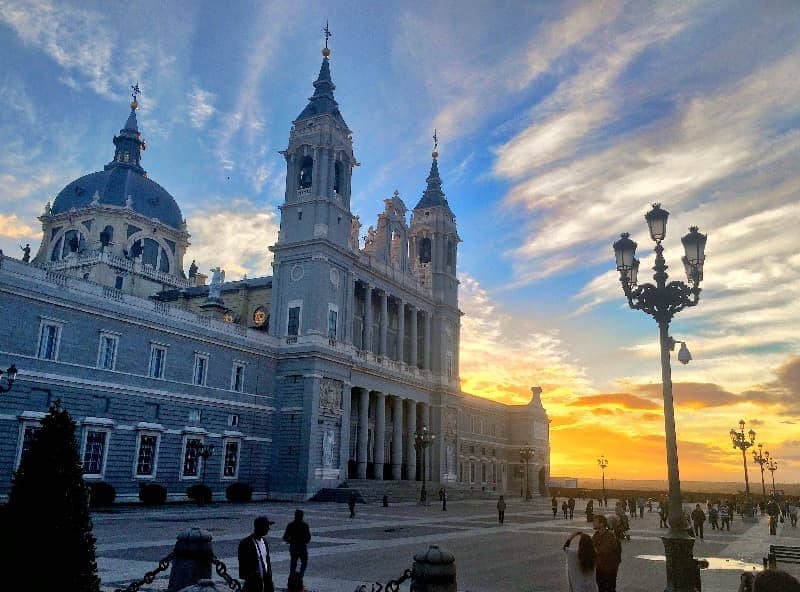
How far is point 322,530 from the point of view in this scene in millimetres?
27641

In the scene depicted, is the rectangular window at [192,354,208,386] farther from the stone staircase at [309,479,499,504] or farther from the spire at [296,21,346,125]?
the spire at [296,21,346,125]

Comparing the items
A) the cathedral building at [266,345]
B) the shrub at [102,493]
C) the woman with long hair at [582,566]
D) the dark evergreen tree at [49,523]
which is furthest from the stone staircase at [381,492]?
the dark evergreen tree at [49,523]

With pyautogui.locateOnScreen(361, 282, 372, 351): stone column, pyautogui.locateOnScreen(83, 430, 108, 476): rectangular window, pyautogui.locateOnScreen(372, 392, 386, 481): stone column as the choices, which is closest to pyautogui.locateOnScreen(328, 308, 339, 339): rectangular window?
pyautogui.locateOnScreen(361, 282, 372, 351): stone column

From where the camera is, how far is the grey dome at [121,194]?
76.8 m

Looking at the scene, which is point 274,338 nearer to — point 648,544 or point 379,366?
point 379,366

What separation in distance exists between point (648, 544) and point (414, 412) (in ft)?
141

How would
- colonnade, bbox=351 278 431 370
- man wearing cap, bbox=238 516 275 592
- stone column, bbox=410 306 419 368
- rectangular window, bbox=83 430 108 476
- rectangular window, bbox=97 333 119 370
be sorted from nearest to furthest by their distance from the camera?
1. man wearing cap, bbox=238 516 275 592
2. rectangular window, bbox=83 430 108 476
3. rectangular window, bbox=97 333 119 370
4. colonnade, bbox=351 278 431 370
5. stone column, bbox=410 306 419 368

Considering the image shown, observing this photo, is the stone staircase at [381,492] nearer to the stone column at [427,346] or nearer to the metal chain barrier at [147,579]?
the stone column at [427,346]

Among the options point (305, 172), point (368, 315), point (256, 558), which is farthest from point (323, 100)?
point (256, 558)

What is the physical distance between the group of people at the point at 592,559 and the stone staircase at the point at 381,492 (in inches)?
1454

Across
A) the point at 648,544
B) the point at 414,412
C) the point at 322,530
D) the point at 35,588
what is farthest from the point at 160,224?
the point at 35,588

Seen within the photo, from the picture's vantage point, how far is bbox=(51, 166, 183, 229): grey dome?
252ft

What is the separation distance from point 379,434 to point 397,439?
284cm

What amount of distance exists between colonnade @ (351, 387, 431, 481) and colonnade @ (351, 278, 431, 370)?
434 cm
